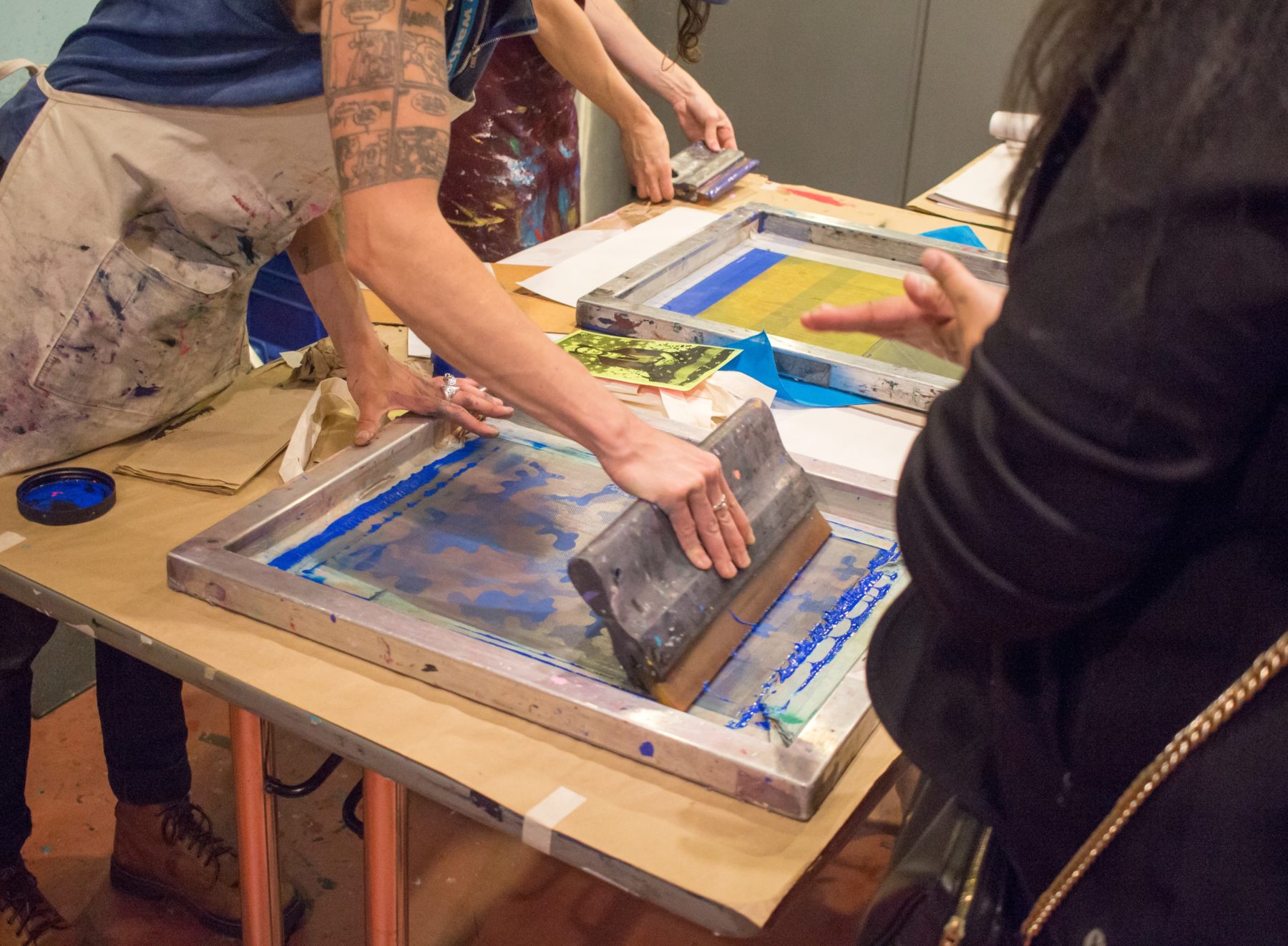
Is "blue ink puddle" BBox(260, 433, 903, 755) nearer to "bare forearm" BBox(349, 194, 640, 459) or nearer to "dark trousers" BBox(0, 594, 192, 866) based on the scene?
"bare forearm" BBox(349, 194, 640, 459)

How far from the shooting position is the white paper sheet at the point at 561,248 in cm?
224

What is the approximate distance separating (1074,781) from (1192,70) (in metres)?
0.44

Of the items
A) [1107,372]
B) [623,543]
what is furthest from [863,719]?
[1107,372]

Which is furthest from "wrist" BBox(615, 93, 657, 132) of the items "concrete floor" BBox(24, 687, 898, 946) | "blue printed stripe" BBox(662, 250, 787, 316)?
"concrete floor" BBox(24, 687, 898, 946)

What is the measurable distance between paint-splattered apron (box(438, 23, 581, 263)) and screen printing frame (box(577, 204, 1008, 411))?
1.93 ft

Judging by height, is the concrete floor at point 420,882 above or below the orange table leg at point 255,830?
below

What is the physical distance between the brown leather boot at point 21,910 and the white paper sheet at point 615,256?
1.32 metres

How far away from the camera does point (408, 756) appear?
41.0 inches

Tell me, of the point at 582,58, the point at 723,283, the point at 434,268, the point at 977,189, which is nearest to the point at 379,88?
the point at 434,268

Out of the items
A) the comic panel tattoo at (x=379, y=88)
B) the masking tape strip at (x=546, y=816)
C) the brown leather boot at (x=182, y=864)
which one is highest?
the comic panel tattoo at (x=379, y=88)

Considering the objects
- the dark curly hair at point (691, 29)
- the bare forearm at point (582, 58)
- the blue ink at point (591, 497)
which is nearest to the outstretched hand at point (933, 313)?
the blue ink at point (591, 497)

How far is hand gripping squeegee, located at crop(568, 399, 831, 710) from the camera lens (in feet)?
3.47

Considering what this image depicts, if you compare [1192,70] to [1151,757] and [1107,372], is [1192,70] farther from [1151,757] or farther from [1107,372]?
[1151,757]

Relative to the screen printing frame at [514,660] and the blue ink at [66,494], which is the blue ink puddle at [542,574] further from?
the blue ink at [66,494]
